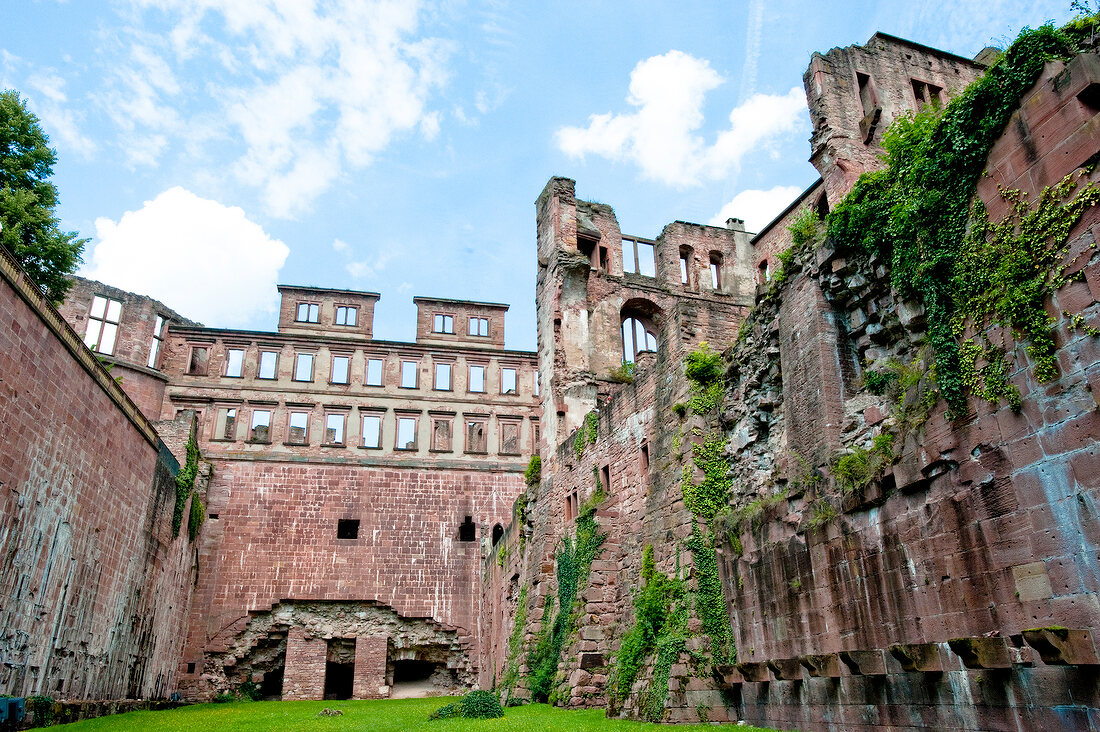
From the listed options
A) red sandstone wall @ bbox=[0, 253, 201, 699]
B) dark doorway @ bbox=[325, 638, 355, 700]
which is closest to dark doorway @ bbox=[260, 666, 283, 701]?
dark doorway @ bbox=[325, 638, 355, 700]

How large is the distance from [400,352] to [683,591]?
25121mm

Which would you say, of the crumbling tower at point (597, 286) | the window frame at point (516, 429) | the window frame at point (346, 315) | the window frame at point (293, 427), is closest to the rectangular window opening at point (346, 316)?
the window frame at point (346, 315)

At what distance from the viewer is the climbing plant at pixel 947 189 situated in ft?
24.9

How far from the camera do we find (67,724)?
14094 mm

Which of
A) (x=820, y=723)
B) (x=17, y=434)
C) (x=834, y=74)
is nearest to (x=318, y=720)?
(x=17, y=434)

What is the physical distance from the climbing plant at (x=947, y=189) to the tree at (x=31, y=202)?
67.7ft

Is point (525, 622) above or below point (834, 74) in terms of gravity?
below

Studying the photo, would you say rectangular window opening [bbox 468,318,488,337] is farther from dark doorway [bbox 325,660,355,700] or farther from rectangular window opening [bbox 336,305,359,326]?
dark doorway [bbox 325,660,355,700]

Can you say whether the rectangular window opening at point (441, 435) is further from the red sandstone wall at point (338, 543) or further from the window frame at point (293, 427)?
the window frame at point (293, 427)

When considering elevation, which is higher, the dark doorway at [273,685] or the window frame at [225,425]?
the window frame at [225,425]

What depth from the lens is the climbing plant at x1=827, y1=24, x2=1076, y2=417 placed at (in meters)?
7.59

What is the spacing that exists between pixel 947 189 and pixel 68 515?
52.0 feet

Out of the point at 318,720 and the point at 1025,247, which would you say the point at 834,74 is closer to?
the point at 1025,247

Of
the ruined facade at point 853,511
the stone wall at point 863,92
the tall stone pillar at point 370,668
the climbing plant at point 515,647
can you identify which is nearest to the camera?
the ruined facade at point 853,511
